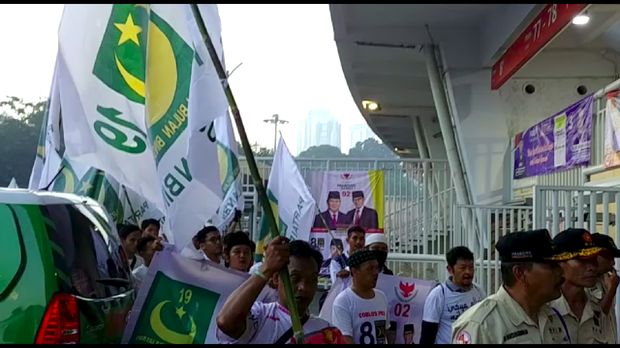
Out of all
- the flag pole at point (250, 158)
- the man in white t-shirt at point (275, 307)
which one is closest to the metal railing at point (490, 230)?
the man in white t-shirt at point (275, 307)

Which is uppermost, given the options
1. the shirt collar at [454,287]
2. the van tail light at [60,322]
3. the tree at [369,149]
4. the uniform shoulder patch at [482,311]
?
the tree at [369,149]

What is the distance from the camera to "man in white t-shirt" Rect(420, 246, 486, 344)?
5.18 m

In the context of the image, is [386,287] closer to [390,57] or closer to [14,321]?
[14,321]

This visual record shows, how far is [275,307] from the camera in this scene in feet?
10.4

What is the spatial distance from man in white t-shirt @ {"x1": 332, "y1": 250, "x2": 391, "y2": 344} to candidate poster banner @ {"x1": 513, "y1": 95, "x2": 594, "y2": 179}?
4773 millimetres

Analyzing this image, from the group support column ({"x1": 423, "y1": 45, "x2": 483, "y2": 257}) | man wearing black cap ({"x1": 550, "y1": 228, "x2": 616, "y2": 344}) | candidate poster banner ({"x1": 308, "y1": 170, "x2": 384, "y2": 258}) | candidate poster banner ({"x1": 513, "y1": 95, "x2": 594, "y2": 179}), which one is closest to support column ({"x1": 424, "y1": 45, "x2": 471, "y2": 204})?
support column ({"x1": 423, "y1": 45, "x2": 483, "y2": 257})

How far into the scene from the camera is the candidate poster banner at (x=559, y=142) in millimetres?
8867

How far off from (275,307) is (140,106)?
5.60 ft

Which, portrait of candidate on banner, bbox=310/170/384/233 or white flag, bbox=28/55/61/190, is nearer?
white flag, bbox=28/55/61/190

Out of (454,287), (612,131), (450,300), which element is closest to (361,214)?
(612,131)

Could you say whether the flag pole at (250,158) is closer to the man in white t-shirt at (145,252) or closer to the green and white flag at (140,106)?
the green and white flag at (140,106)

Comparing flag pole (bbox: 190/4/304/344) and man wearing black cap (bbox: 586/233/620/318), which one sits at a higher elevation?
flag pole (bbox: 190/4/304/344)

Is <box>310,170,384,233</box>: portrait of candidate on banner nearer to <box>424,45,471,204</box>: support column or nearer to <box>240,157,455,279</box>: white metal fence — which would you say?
<box>240,157,455,279</box>: white metal fence

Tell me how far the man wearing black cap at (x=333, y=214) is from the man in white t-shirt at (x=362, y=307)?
26.0ft
